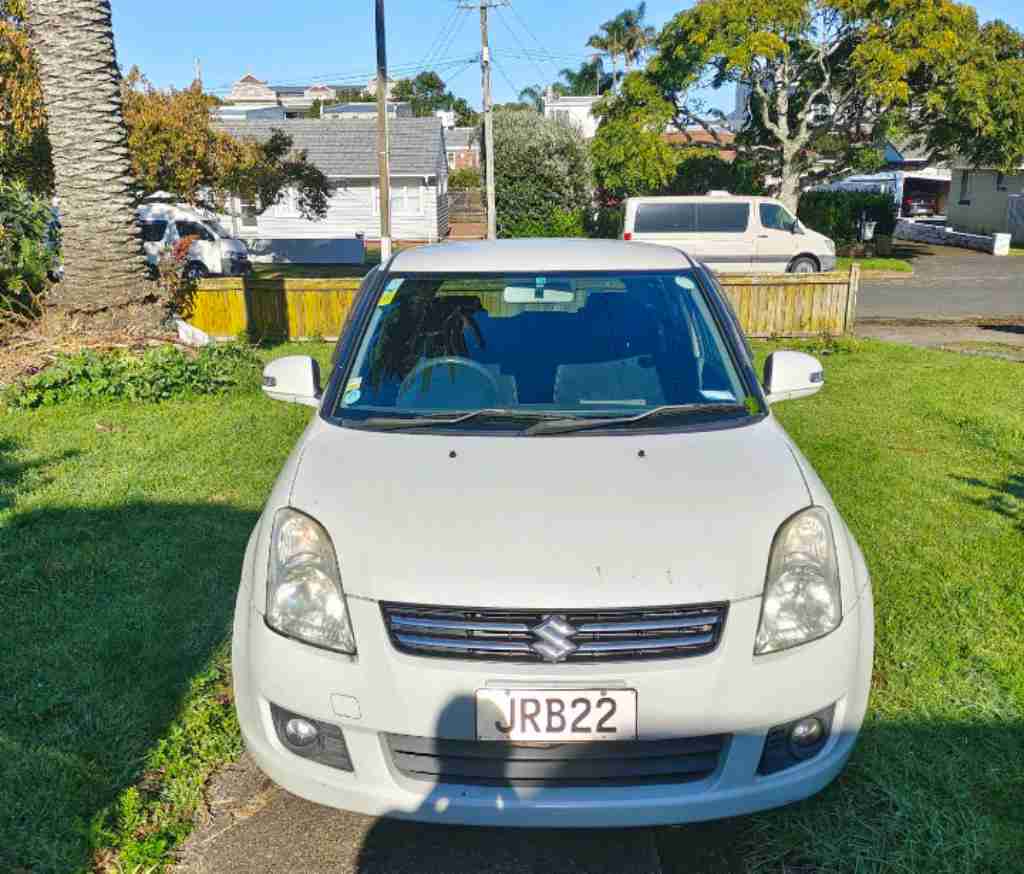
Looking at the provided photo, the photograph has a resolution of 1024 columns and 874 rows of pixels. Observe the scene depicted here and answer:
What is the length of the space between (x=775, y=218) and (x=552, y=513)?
1942cm

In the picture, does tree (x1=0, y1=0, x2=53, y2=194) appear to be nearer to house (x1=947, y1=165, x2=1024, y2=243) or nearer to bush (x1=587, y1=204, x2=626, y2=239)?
bush (x1=587, y1=204, x2=626, y2=239)

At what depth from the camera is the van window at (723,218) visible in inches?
794

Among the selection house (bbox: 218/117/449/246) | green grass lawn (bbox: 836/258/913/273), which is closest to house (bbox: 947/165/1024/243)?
green grass lawn (bbox: 836/258/913/273)

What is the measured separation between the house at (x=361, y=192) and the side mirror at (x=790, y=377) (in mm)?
34336

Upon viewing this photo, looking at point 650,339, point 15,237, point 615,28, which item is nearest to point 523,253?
point 650,339

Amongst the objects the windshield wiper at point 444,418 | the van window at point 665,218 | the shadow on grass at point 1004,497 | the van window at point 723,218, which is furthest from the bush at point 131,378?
the van window at point 723,218

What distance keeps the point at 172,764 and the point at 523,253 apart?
2.36 m

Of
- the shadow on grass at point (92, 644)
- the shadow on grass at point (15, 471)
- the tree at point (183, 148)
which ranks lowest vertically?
the shadow on grass at point (15, 471)

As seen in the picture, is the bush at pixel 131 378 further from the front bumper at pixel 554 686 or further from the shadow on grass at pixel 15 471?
the front bumper at pixel 554 686

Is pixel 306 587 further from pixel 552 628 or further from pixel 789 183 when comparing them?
pixel 789 183

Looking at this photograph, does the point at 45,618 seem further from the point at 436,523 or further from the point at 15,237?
the point at 15,237

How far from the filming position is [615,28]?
75188 millimetres

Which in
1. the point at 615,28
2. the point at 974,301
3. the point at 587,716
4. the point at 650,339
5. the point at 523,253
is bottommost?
the point at 974,301

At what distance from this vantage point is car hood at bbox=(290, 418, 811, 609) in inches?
90.4
